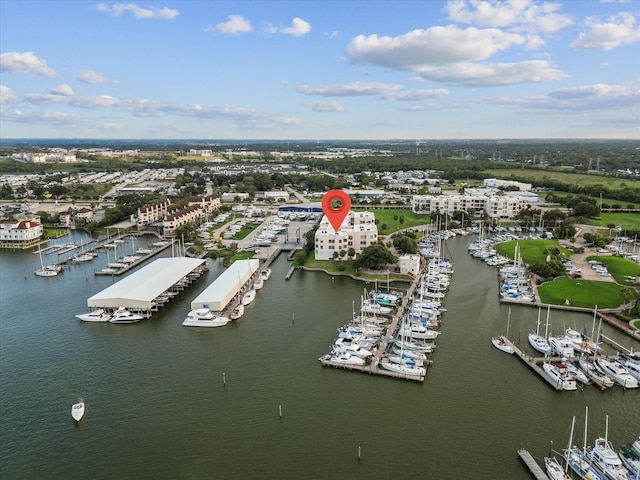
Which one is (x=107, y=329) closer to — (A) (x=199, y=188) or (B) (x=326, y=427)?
(B) (x=326, y=427)

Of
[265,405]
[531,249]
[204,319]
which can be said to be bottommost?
[265,405]

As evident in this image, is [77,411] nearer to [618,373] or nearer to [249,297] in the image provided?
[249,297]

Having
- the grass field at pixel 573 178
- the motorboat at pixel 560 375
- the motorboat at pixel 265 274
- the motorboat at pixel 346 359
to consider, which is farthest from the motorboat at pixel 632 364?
the grass field at pixel 573 178

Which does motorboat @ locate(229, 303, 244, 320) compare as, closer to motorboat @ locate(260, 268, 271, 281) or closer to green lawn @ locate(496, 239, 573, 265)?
motorboat @ locate(260, 268, 271, 281)

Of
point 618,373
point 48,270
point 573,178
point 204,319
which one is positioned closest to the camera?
point 618,373

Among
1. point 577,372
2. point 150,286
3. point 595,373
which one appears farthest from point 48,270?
point 595,373

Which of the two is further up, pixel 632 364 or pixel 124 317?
pixel 632 364

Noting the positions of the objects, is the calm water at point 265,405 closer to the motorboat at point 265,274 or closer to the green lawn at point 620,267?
the motorboat at point 265,274

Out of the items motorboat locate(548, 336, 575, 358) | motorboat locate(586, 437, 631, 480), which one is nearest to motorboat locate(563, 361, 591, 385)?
motorboat locate(548, 336, 575, 358)
